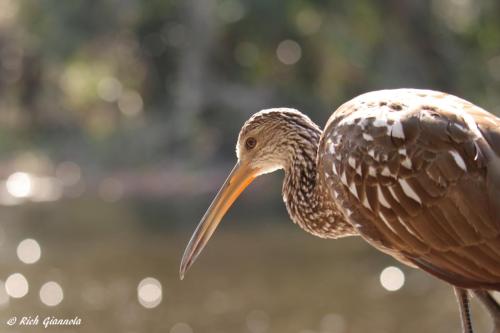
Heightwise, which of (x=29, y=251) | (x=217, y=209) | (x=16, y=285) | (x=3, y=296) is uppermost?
(x=217, y=209)

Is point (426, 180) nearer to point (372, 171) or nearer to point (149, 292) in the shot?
point (372, 171)

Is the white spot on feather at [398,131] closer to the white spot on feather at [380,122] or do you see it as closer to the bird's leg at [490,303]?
the white spot on feather at [380,122]

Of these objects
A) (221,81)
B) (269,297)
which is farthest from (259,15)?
(269,297)

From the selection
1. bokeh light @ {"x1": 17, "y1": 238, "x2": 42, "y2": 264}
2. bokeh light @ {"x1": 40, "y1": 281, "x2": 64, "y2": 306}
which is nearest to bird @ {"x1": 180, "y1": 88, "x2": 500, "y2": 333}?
bokeh light @ {"x1": 40, "y1": 281, "x2": 64, "y2": 306}

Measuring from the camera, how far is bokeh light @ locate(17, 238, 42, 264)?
55.2ft

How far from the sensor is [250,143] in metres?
5.89

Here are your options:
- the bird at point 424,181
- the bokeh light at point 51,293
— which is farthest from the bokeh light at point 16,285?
the bird at point 424,181

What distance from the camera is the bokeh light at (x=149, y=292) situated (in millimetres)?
14109

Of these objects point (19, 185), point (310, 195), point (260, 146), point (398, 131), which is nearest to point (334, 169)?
point (398, 131)

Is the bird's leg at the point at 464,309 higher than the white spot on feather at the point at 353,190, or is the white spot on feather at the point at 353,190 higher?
the white spot on feather at the point at 353,190

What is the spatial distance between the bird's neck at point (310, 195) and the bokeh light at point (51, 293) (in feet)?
28.8

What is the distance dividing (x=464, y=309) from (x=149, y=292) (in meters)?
9.89

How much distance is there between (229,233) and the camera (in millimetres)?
18438

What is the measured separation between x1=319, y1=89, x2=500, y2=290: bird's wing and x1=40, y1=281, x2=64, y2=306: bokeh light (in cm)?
955
